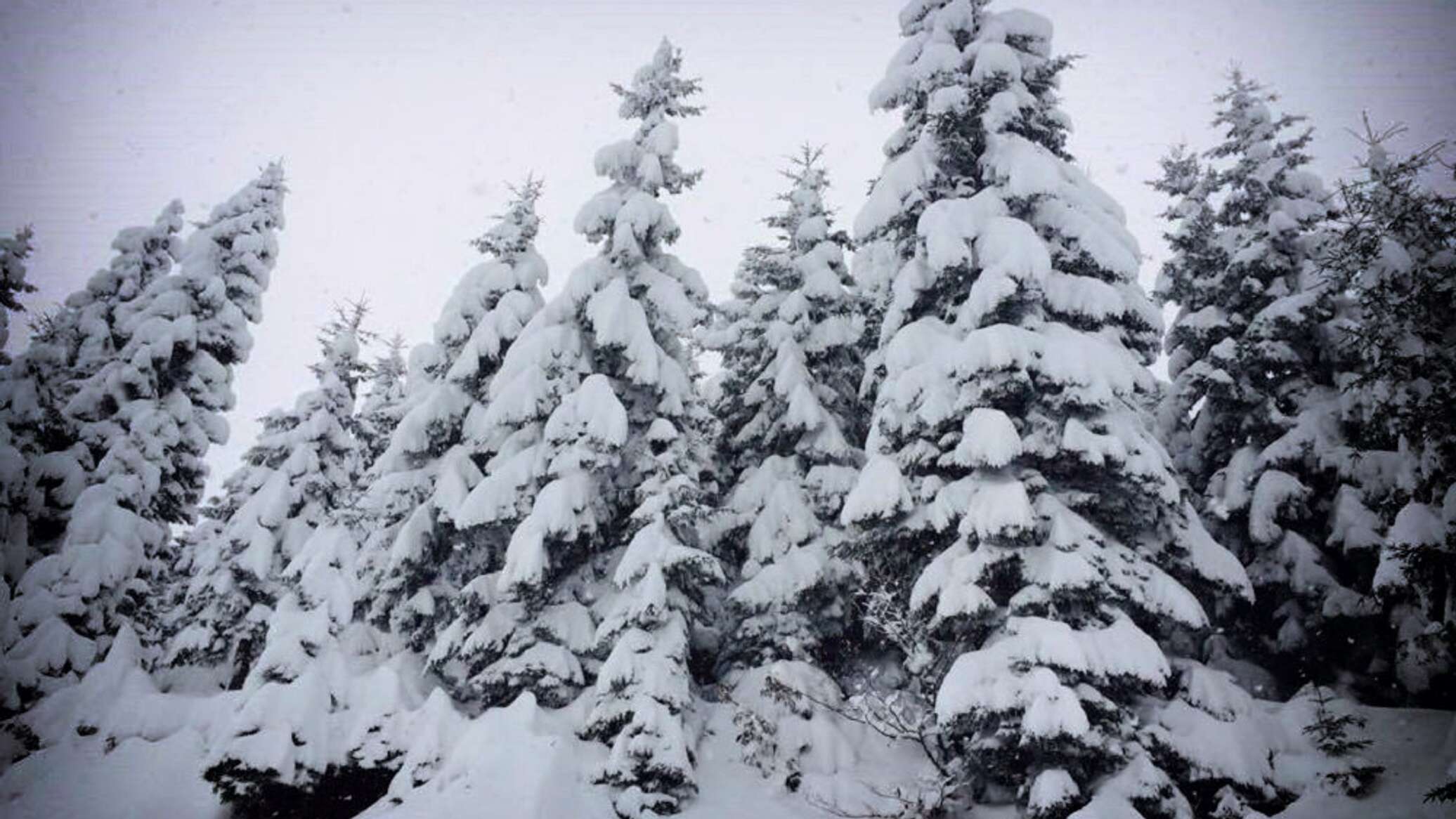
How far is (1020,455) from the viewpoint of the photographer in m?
11.3

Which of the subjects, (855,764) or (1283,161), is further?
(1283,161)

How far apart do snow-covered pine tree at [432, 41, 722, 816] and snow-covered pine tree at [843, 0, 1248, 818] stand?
4.00 metres

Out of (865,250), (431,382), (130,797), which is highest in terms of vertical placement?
(865,250)

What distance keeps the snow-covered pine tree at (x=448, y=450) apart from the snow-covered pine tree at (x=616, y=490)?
39.9 inches

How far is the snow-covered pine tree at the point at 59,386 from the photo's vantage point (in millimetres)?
19344

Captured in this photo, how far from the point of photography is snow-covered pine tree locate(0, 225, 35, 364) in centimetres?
1853

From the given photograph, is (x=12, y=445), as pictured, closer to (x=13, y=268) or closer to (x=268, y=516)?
(x=13, y=268)

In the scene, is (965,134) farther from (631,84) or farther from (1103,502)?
(631,84)

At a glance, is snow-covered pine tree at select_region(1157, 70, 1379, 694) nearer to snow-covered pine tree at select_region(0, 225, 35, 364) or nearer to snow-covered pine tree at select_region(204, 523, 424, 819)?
snow-covered pine tree at select_region(204, 523, 424, 819)

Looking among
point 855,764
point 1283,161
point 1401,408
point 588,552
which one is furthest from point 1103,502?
point 1283,161

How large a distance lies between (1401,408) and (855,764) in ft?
34.4

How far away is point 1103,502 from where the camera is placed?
11.5m

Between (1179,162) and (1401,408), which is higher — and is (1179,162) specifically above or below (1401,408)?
above

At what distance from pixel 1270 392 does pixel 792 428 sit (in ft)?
36.8
